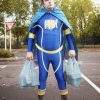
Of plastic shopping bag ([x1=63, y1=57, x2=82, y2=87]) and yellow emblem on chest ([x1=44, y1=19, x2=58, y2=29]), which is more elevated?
yellow emblem on chest ([x1=44, y1=19, x2=58, y2=29])

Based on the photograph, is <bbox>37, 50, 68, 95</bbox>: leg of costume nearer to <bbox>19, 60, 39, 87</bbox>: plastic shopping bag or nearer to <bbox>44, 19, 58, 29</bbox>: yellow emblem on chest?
<bbox>19, 60, 39, 87</bbox>: plastic shopping bag

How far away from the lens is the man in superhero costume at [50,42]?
260 inches

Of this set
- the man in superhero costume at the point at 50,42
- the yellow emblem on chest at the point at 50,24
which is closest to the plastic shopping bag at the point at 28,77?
the man in superhero costume at the point at 50,42

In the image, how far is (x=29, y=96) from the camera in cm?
877

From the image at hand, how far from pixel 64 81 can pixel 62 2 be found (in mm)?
57322

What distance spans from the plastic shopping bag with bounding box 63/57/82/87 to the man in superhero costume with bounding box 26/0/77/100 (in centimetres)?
9

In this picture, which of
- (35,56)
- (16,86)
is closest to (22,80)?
(35,56)

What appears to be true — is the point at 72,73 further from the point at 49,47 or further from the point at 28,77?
the point at 28,77

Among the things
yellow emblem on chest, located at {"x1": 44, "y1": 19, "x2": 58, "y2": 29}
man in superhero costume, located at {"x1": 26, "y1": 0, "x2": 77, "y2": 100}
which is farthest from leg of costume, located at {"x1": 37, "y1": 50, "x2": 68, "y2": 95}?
yellow emblem on chest, located at {"x1": 44, "y1": 19, "x2": 58, "y2": 29}

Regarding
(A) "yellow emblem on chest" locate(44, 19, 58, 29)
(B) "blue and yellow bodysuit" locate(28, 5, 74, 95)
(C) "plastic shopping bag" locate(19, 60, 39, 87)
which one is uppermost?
(A) "yellow emblem on chest" locate(44, 19, 58, 29)

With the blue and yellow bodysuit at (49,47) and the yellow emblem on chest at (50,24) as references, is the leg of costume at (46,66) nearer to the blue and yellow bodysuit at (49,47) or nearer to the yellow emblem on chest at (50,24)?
the blue and yellow bodysuit at (49,47)

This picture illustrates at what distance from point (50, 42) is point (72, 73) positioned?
627 mm

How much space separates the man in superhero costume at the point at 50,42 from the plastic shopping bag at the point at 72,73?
9 cm

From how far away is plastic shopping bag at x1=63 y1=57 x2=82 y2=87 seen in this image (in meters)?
6.57
